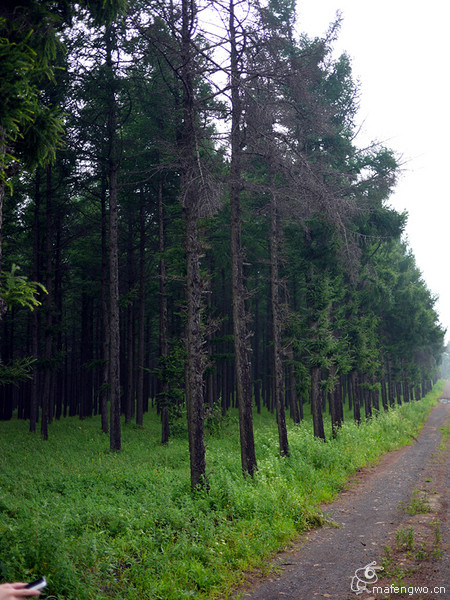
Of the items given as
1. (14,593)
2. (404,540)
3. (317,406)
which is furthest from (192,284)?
(317,406)

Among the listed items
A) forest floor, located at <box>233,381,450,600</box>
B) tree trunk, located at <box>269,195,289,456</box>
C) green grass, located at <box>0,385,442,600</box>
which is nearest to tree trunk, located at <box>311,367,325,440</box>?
green grass, located at <box>0,385,442,600</box>

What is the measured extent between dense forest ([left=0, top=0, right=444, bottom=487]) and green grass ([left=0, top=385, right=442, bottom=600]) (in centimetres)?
134

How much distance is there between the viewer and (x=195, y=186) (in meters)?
10.5

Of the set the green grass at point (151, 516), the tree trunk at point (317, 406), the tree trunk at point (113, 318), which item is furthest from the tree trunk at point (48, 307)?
the tree trunk at point (317, 406)

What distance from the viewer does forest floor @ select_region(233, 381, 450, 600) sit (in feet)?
20.9

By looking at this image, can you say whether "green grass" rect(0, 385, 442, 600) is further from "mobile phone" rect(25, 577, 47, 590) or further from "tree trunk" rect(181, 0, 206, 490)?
"mobile phone" rect(25, 577, 47, 590)

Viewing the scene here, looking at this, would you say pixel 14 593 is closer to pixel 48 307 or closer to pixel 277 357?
pixel 277 357

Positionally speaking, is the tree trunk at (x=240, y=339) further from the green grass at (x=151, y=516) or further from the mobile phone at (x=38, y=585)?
the mobile phone at (x=38, y=585)

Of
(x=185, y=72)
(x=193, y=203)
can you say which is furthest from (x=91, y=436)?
(x=185, y=72)

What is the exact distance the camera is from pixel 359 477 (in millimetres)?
14141

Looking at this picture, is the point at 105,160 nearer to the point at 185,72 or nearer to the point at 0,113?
the point at 185,72

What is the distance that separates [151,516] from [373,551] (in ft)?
13.9

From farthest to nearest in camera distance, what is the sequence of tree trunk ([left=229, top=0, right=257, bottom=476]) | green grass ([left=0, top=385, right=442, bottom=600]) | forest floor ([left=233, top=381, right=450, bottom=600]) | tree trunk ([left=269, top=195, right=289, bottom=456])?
tree trunk ([left=269, top=195, right=289, bottom=456])
tree trunk ([left=229, top=0, right=257, bottom=476])
forest floor ([left=233, top=381, right=450, bottom=600])
green grass ([left=0, top=385, right=442, bottom=600])

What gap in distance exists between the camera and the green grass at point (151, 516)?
601 cm
